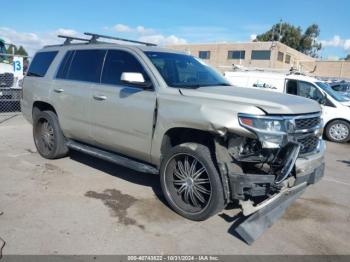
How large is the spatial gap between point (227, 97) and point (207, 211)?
1.32m

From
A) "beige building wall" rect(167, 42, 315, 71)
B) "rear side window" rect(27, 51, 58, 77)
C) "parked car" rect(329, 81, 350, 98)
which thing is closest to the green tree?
"beige building wall" rect(167, 42, 315, 71)

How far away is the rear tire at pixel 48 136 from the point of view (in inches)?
244

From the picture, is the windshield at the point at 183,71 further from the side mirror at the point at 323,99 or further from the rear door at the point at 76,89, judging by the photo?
the side mirror at the point at 323,99

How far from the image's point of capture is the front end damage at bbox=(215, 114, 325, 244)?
3.69 m

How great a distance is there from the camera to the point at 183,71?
5.08 metres

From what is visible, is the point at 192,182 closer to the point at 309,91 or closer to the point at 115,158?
the point at 115,158

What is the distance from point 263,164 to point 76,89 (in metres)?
3.20

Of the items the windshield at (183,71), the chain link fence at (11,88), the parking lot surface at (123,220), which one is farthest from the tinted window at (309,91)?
the chain link fence at (11,88)

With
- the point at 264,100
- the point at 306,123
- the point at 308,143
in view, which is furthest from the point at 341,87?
the point at 264,100

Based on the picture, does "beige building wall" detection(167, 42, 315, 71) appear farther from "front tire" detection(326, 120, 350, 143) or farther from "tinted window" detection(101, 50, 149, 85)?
"tinted window" detection(101, 50, 149, 85)

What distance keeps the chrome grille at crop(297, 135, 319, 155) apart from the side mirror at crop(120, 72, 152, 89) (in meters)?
1.98

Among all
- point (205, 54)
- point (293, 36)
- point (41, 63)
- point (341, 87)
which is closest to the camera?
point (41, 63)

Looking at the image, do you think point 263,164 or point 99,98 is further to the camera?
point 99,98

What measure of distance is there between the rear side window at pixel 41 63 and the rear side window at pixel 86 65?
749 mm
